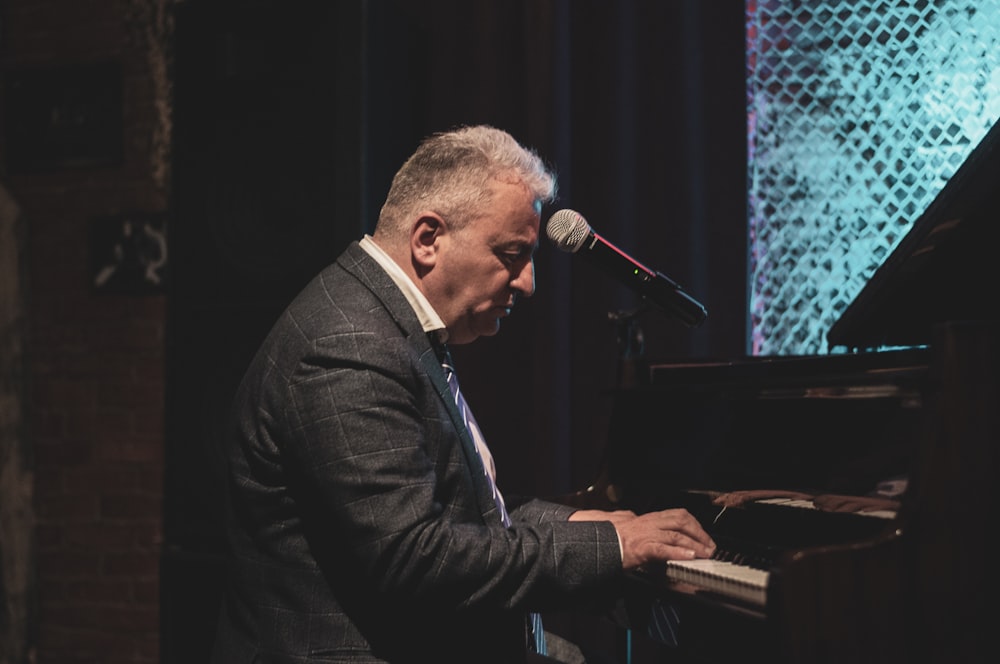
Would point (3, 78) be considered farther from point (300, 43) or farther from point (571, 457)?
point (571, 457)

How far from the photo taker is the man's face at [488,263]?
1.58 m

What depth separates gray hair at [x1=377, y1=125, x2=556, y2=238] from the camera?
1.58 metres

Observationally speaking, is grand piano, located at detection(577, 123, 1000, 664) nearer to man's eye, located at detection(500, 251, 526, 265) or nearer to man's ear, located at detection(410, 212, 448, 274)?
man's eye, located at detection(500, 251, 526, 265)

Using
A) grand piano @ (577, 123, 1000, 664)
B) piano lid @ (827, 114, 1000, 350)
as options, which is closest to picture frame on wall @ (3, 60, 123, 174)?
grand piano @ (577, 123, 1000, 664)

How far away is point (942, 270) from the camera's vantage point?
1.58m

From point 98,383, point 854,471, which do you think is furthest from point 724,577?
point 98,383

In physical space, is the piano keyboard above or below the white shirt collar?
below

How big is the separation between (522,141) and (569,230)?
124 centimetres

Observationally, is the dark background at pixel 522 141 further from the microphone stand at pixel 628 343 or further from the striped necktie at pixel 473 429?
the striped necktie at pixel 473 429

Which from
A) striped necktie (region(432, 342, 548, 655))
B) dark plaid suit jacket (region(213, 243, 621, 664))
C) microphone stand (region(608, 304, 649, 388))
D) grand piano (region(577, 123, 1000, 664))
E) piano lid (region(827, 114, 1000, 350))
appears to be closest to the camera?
grand piano (region(577, 123, 1000, 664))

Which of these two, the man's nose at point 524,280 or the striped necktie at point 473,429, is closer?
the striped necktie at point 473,429

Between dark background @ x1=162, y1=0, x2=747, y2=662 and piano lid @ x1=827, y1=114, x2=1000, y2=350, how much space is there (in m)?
0.90

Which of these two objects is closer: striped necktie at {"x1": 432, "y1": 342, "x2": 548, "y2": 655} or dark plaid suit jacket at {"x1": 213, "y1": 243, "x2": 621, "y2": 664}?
dark plaid suit jacket at {"x1": 213, "y1": 243, "x2": 621, "y2": 664}

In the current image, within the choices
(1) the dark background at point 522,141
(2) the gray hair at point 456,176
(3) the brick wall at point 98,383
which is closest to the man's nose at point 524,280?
(2) the gray hair at point 456,176
